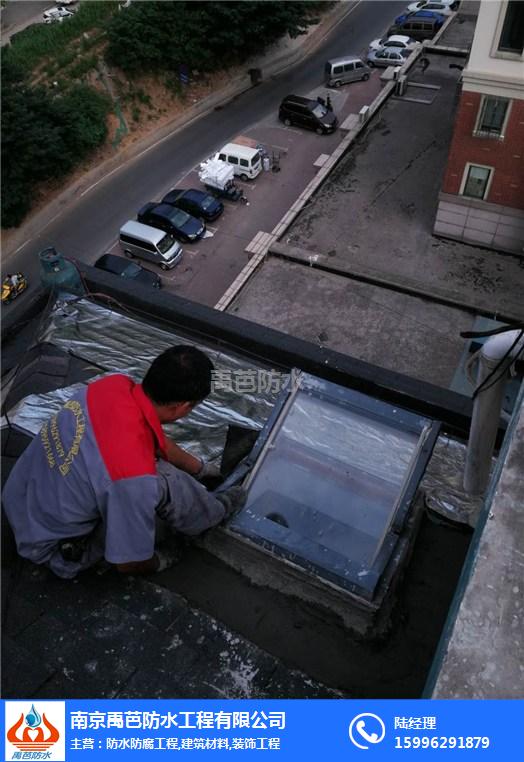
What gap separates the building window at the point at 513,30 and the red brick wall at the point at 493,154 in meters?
2.11

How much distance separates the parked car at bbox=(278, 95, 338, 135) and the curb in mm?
6890

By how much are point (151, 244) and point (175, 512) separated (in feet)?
90.2

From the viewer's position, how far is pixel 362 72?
45000 millimetres

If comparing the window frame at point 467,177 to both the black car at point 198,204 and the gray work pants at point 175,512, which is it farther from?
the gray work pants at point 175,512

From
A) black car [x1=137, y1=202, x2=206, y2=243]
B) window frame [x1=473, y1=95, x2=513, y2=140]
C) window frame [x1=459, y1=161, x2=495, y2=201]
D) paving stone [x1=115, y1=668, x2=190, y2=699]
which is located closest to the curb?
black car [x1=137, y1=202, x2=206, y2=243]

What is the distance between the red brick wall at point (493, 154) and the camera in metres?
25.7

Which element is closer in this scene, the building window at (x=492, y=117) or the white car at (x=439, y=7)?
the building window at (x=492, y=117)

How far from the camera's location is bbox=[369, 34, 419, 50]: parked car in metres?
45.6

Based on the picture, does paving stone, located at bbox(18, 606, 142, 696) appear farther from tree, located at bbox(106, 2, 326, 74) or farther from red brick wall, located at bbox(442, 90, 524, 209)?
tree, located at bbox(106, 2, 326, 74)

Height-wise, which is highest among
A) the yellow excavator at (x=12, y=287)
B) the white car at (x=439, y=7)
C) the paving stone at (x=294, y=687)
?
the white car at (x=439, y=7)

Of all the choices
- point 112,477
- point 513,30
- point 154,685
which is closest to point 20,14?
point 513,30

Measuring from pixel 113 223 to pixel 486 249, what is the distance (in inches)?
856

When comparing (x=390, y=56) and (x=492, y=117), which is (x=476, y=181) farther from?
(x=390, y=56)

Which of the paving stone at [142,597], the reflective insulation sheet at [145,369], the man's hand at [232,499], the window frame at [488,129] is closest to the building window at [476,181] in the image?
the window frame at [488,129]
